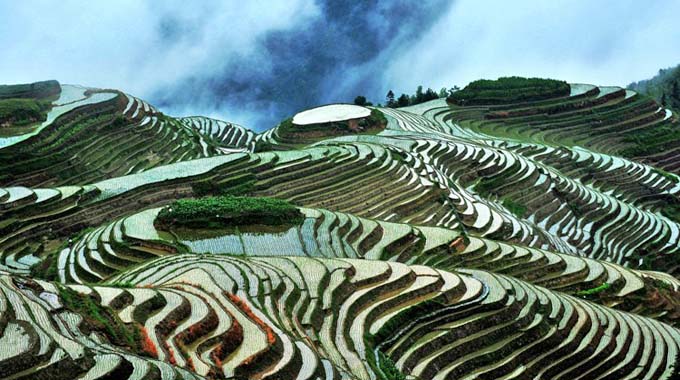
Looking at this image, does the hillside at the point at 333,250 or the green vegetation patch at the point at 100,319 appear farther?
the hillside at the point at 333,250

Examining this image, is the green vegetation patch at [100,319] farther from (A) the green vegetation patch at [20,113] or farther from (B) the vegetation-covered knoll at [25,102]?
(B) the vegetation-covered knoll at [25,102]

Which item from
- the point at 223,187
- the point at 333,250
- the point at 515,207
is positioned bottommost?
the point at 333,250

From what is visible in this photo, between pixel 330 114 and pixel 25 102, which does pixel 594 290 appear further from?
pixel 25 102

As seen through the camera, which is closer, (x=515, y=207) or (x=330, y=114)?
(x=515, y=207)

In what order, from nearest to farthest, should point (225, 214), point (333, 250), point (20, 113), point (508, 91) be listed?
point (333, 250) < point (225, 214) < point (20, 113) < point (508, 91)

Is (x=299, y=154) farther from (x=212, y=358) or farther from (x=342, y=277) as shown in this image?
(x=212, y=358)

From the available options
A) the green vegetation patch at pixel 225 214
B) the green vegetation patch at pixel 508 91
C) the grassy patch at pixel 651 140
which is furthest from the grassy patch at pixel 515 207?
the green vegetation patch at pixel 508 91

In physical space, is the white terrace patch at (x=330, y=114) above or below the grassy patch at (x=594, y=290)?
above

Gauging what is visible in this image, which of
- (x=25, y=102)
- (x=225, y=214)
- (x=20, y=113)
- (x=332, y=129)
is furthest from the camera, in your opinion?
(x=332, y=129)

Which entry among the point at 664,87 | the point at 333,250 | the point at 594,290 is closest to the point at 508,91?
the point at 664,87
